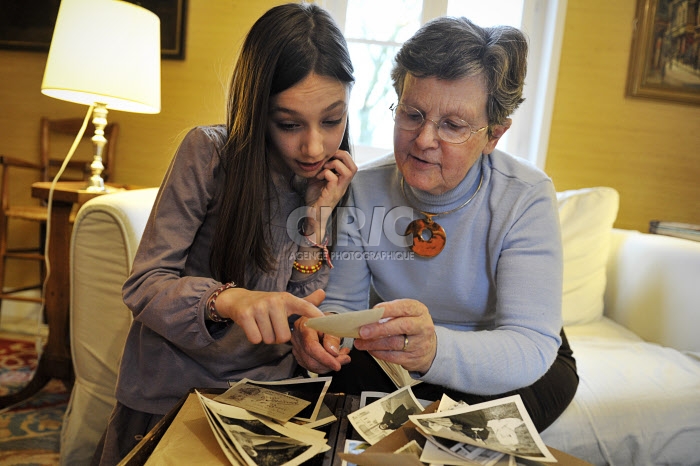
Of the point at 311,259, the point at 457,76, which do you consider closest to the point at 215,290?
the point at 311,259

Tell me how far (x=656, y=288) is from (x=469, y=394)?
43.9 inches

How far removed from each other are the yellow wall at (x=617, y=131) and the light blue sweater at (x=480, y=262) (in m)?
1.59

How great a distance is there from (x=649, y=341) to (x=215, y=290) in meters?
1.60

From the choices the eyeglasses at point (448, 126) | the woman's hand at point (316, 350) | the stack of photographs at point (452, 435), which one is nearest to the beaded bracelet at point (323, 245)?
the woman's hand at point (316, 350)

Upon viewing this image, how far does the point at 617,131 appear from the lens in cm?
277

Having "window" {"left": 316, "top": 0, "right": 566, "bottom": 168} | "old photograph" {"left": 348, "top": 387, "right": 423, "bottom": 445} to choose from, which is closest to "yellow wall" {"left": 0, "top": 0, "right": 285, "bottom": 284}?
"window" {"left": 316, "top": 0, "right": 566, "bottom": 168}

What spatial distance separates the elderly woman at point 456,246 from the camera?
104cm

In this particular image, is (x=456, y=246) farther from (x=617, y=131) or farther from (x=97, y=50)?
(x=617, y=131)

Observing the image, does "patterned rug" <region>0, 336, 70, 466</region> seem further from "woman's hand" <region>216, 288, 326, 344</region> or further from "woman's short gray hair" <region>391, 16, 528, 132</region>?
"woman's short gray hair" <region>391, 16, 528, 132</region>

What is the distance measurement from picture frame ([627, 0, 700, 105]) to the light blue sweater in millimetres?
1787

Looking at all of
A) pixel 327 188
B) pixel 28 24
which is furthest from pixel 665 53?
pixel 28 24

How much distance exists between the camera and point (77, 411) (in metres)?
1.49

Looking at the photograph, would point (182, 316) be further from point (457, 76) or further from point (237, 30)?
point (237, 30)

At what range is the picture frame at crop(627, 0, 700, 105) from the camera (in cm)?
268
